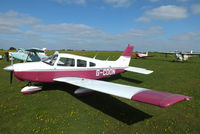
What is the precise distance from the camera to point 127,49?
30.0 ft

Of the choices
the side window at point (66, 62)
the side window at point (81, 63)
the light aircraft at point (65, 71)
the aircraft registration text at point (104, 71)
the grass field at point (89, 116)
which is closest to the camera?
the grass field at point (89, 116)

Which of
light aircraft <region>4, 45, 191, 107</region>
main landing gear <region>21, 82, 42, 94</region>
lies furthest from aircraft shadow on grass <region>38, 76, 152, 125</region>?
main landing gear <region>21, 82, 42, 94</region>

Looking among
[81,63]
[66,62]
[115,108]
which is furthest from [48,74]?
[115,108]

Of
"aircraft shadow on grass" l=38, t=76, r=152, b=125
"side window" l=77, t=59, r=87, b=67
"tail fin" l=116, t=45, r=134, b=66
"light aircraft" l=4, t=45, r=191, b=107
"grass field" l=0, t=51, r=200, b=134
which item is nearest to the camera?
"grass field" l=0, t=51, r=200, b=134

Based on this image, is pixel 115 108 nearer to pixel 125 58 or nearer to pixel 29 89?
pixel 29 89

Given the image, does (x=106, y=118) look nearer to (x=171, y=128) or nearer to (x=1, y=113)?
(x=171, y=128)

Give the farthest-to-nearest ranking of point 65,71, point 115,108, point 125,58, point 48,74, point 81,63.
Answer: point 125,58 → point 81,63 → point 65,71 → point 48,74 → point 115,108

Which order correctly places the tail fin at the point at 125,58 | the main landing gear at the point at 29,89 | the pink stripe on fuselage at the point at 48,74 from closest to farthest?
the pink stripe on fuselage at the point at 48,74 → the main landing gear at the point at 29,89 → the tail fin at the point at 125,58

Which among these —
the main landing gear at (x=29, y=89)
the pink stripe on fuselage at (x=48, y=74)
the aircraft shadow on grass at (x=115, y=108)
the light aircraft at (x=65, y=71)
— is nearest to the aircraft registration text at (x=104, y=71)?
the light aircraft at (x=65, y=71)

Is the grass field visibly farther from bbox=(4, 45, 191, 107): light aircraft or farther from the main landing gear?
bbox=(4, 45, 191, 107): light aircraft

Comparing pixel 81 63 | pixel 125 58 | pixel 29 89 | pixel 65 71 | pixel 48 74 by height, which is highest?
pixel 125 58

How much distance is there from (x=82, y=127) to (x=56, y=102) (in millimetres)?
2018

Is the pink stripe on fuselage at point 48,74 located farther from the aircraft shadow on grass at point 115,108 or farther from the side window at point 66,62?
the aircraft shadow on grass at point 115,108

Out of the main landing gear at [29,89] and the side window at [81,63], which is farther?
the side window at [81,63]
